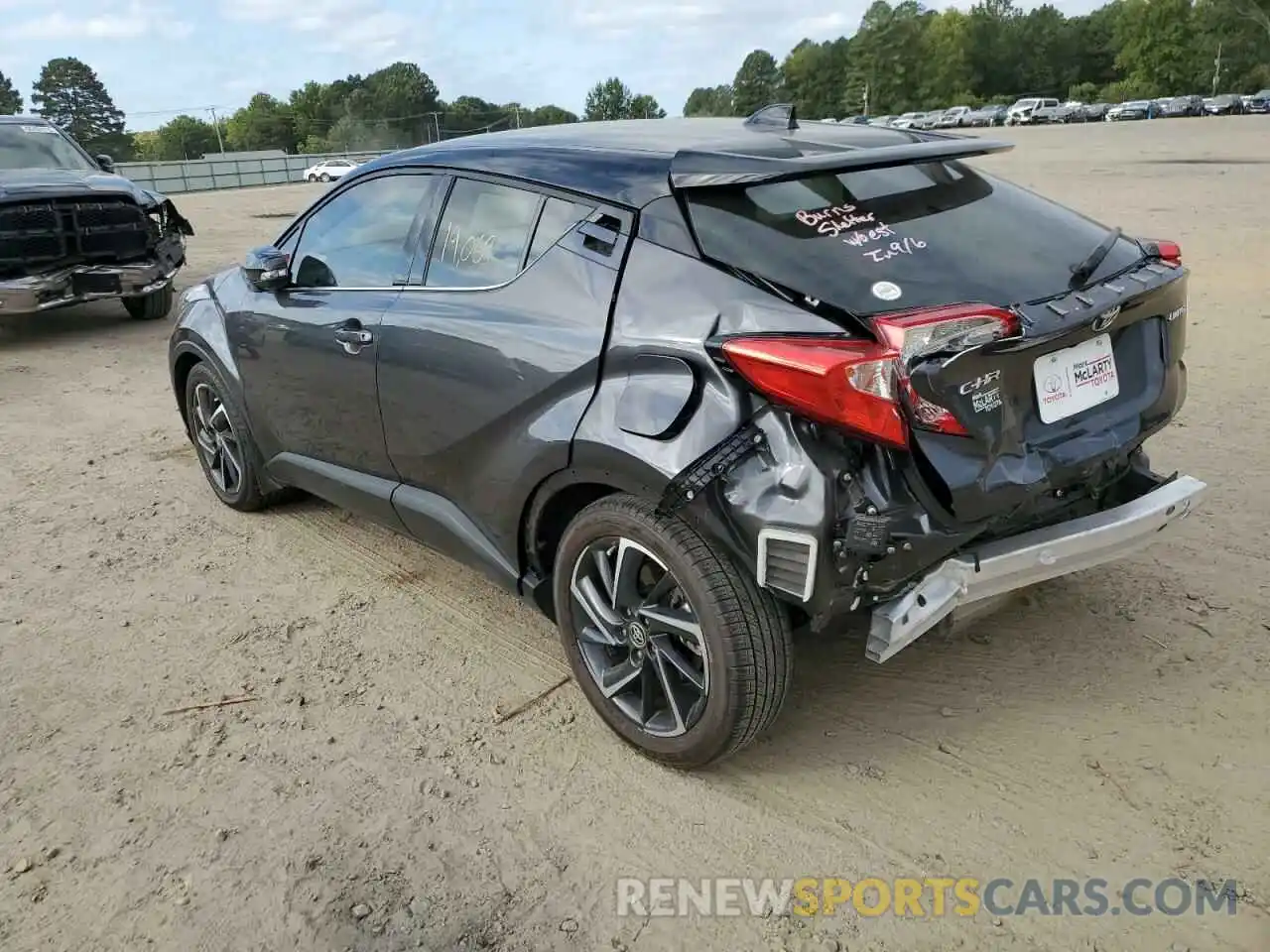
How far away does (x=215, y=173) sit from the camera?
44875 millimetres

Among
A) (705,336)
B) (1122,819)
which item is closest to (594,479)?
(705,336)

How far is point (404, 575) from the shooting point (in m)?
4.21

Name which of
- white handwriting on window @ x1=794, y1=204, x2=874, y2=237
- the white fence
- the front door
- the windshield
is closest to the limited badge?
white handwriting on window @ x1=794, y1=204, x2=874, y2=237

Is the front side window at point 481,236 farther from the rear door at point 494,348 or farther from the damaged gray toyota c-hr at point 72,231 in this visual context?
the damaged gray toyota c-hr at point 72,231

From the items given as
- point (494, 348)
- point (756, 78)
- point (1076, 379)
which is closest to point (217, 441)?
point (494, 348)

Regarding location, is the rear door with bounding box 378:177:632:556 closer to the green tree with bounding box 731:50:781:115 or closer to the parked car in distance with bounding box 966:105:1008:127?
the parked car in distance with bounding box 966:105:1008:127

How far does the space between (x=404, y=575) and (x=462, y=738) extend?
1.24 meters

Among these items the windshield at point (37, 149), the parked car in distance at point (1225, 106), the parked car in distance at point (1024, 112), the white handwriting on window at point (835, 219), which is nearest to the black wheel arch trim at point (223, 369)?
the white handwriting on window at point (835, 219)

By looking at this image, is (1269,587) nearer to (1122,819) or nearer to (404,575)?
(1122,819)

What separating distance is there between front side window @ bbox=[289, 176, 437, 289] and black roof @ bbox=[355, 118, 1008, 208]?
12 cm

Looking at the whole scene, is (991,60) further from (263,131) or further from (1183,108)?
(263,131)

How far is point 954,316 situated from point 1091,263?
30.4 inches

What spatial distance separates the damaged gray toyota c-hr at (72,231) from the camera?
8.34 meters

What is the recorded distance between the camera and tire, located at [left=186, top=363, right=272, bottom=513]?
4.59 m
